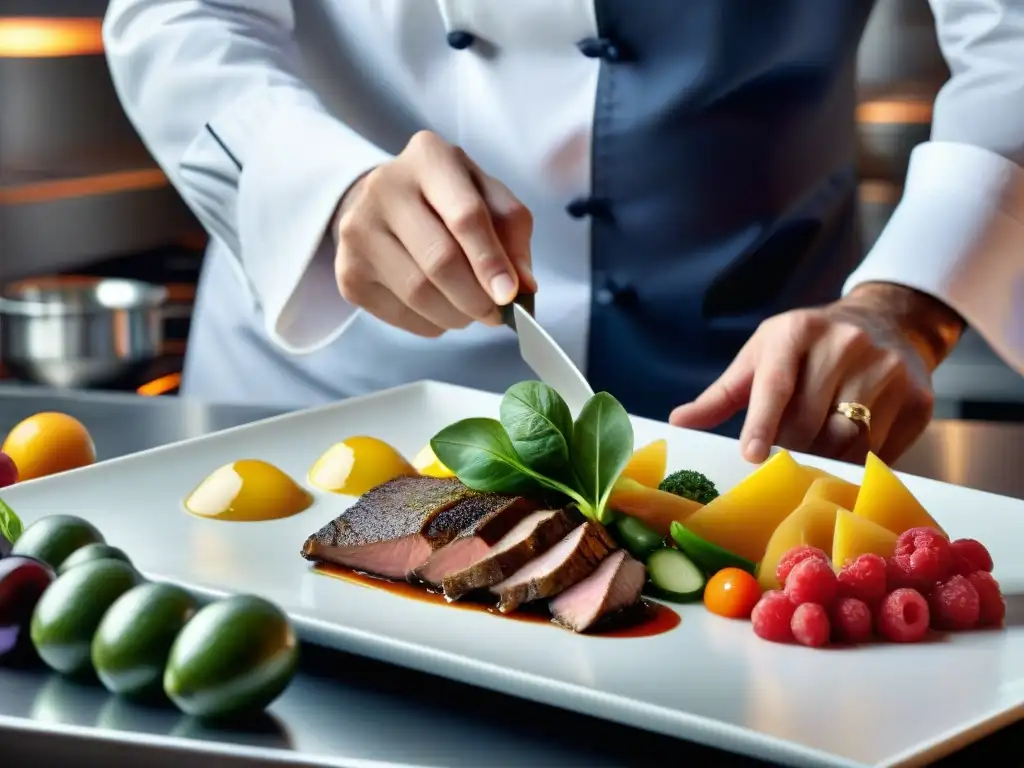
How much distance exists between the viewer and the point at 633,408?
2215 mm

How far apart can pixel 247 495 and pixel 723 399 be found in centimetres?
59

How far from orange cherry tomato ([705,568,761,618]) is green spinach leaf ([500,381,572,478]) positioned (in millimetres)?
213

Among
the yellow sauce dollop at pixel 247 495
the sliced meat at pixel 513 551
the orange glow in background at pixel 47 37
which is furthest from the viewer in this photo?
the orange glow in background at pixel 47 37

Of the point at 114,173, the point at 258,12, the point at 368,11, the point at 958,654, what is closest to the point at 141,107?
the point at 258,12

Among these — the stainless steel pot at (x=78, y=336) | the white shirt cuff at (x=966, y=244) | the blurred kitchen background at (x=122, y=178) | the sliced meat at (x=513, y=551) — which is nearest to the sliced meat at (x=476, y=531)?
the sliced meat at (x=513, y=551)

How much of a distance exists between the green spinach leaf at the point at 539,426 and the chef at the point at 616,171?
36 centimetres

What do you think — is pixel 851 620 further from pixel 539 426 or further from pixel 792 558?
pixel 539 426

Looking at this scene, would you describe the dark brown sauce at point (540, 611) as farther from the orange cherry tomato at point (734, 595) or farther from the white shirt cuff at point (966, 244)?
the white shirt cuff at point (966, 244)

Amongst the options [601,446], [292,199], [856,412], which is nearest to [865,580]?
[601,446]

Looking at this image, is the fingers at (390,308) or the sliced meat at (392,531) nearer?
the sliced meat at (392,531)

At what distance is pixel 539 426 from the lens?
1394 mm

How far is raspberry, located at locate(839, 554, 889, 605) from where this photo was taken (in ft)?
3.90

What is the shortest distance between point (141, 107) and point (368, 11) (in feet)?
1.21

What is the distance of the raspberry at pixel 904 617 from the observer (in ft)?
3.83
